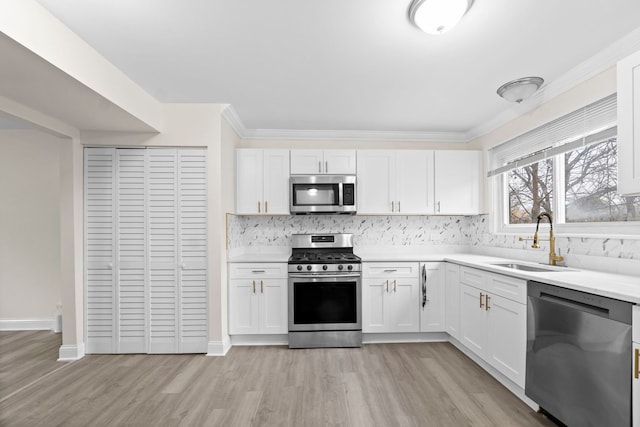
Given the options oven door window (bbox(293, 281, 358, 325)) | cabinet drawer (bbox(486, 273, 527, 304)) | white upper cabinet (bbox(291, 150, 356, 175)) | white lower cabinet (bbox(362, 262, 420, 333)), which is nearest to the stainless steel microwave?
white upper cabinet (bbox(291, 150, 356, 175))

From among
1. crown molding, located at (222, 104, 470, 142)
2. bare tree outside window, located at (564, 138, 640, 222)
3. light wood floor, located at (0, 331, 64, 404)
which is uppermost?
crown molding, located at (222, 104, 470, 142)

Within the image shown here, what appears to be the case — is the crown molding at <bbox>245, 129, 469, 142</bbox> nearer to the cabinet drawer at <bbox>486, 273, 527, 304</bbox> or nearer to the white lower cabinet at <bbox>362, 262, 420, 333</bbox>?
the white lower cabinet at <bbox>362, 262, 420, 333</bbox>

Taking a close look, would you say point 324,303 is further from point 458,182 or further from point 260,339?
point 458,182

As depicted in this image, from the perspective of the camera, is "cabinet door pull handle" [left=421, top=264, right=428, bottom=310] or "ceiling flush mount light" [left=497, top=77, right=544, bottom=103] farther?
"cabinet door pull handle" [left=421, top=264, right=428, bottom=310]

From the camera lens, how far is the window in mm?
2273

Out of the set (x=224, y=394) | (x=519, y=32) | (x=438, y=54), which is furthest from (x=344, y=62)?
(x=224, y=394)

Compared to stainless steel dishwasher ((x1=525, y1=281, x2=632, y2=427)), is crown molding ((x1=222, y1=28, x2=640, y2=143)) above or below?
above

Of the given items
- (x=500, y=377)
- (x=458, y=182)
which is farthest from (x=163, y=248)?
(x=458, y=182)

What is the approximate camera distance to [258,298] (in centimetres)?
334

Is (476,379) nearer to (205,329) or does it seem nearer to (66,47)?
(205,329)

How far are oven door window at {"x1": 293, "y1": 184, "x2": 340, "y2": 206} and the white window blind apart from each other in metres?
1.79

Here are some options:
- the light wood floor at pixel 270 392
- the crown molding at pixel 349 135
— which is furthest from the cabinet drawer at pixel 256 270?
the crown molding at pixel 349 135

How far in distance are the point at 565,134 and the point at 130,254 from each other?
13.0ft

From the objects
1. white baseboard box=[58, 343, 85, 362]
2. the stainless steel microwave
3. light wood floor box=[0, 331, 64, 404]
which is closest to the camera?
light wood floor box=[0, 331, 64, 404]
